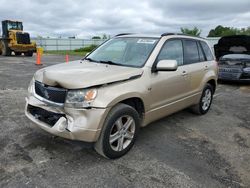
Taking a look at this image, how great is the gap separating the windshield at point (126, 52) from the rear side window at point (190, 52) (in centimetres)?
92

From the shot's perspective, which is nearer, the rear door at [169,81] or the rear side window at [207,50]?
the rear door at [169,81]

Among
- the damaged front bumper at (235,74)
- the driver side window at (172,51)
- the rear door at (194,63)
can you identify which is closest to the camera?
the driver side window at (172,51)

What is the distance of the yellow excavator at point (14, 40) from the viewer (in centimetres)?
2120

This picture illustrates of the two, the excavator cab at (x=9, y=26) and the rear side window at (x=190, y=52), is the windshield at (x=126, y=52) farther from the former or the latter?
the excavator cab at (x=9, y=26)

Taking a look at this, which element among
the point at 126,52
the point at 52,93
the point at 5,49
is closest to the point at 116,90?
the point at 52,93

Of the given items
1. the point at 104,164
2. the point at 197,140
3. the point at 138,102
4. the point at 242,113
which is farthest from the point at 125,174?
the point at 242,113

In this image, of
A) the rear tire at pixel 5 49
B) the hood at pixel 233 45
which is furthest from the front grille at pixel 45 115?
the rear tire at pixel 5 49

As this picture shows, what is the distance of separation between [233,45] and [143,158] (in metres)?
9.34

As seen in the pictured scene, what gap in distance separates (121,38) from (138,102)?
159 cm

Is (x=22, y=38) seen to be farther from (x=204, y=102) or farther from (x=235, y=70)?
(x=204, y=102)

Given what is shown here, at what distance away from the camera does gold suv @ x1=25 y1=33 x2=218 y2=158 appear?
3.02 meters

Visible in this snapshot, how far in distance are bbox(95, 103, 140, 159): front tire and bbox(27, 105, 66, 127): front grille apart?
0.60 m

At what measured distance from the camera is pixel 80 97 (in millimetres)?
3006

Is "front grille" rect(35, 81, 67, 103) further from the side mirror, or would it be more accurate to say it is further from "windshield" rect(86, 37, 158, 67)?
the side mirror
